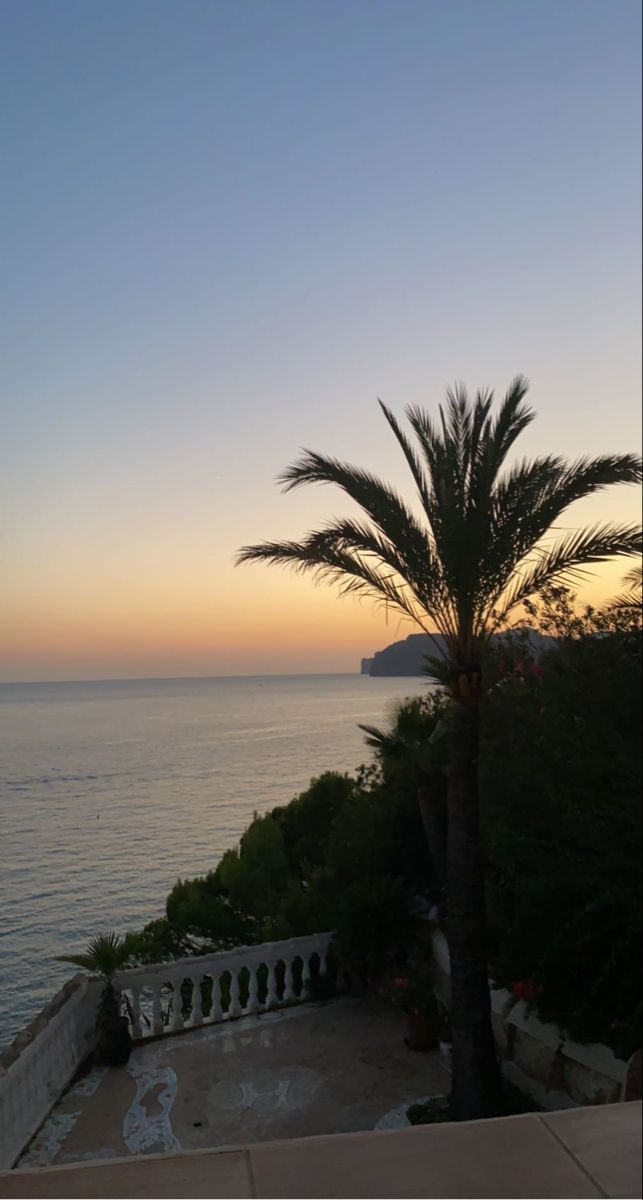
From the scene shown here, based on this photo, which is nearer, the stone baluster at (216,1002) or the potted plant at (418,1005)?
the potted plant at (418,1005)

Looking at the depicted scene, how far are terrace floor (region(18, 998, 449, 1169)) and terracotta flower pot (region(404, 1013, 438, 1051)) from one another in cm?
10

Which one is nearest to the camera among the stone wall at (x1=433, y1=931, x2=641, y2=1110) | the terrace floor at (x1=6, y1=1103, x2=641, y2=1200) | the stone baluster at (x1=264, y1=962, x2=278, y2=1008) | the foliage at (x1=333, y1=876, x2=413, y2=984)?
the terrace floor at (x1=6, y1=1103, x2=641, y2=1200)

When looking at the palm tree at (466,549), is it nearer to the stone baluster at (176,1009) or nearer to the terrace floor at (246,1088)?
Result: the terrace floor at (246,1088)

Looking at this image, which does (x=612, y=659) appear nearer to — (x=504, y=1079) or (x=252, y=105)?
(x=504, y=1079)

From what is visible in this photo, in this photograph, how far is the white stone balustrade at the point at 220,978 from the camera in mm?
8352

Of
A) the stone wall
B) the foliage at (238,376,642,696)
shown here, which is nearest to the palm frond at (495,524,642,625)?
the foliage at (238,376,642,696)

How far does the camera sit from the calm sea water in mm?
22578

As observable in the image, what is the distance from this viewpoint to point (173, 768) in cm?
6369

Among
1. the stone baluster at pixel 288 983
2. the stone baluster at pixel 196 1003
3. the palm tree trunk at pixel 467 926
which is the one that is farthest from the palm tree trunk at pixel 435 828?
the stone baluster at pixel 196 1003

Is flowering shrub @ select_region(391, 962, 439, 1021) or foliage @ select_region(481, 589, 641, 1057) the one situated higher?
foliage @ select_region(481, 589, 641, 1057)

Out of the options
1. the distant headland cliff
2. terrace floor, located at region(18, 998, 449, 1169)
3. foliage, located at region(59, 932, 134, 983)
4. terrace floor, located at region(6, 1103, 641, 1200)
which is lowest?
terrace floor, located at region(18, 998, 449, 1169)

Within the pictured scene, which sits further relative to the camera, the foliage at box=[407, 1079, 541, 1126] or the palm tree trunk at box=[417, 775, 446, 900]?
the palm tree trunk at box=[417, 775, 446, 900]

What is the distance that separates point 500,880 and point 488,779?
1.14 meters

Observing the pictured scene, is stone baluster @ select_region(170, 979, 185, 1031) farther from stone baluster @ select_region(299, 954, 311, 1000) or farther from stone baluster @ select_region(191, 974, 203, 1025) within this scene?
stone baluster @ select_region(299, 954, 311, 1000)
